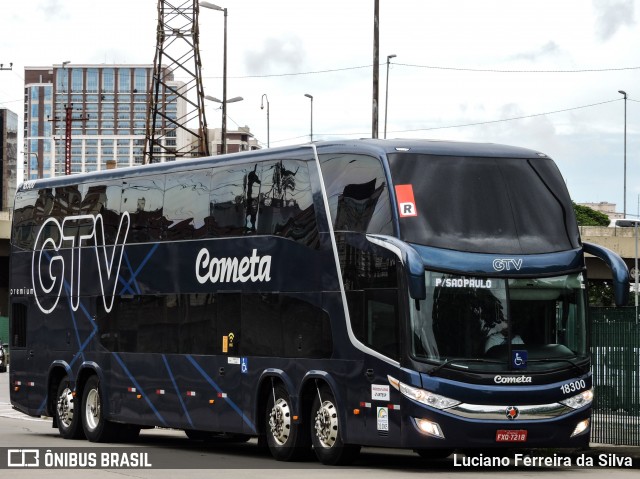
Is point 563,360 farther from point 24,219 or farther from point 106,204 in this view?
point 24,219

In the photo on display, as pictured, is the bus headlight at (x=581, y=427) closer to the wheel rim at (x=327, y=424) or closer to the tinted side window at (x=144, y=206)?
the wheel rim at (x=327, y=424)

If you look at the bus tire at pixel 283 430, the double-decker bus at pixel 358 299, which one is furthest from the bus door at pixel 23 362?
the bus tire at pixel 283 430

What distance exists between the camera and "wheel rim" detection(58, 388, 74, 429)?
24859 millimetres

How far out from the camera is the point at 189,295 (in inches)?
847

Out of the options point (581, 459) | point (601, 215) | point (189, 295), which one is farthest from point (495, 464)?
point (601, 215)

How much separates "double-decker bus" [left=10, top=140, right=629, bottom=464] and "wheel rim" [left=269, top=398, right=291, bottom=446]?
0.03 m

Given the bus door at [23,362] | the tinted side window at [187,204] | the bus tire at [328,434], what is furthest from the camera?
the bus door at [23,362]

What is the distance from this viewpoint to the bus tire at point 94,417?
24031 millimetres

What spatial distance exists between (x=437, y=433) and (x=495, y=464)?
1950mm

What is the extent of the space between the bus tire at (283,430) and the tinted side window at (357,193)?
8.45 feet

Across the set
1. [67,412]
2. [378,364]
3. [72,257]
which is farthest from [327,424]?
[72,257]

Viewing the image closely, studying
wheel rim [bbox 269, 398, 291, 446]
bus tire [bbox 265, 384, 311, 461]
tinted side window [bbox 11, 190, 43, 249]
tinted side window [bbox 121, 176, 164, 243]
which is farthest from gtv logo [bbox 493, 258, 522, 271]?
tinted side window [bbox 11, 190, 43, 249]

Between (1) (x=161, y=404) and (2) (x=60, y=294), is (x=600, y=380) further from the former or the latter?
(2) (x=60, y=294)

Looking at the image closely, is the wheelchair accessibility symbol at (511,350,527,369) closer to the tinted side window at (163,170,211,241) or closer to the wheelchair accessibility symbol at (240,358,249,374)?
the wheelchair accessibility symbol at (240,358,249,374)
